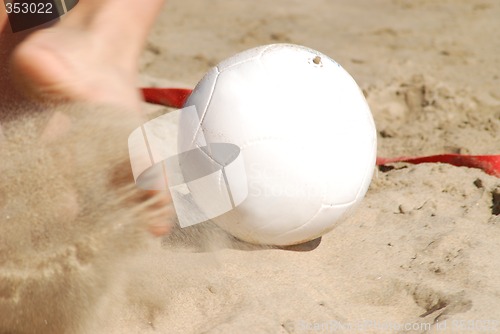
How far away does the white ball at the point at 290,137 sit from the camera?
7.36 ft

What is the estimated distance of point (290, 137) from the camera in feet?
7.34

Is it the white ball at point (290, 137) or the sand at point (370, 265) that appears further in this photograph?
the white ball at point (290, 137)

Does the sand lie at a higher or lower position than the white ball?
lower

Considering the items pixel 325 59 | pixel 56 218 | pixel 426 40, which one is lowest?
pixel 426 40

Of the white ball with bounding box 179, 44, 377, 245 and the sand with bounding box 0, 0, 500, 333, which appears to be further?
the white ball with bounding box 179, 44, 377, 245

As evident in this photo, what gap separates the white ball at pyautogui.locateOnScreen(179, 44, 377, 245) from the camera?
7.36ft

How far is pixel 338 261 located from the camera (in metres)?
2.47

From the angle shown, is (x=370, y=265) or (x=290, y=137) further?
(x=370, y=265)

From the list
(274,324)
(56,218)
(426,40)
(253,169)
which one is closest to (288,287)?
(274,324)

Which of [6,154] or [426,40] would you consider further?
[426,40]

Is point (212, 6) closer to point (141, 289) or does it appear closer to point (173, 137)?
point (173, 137)

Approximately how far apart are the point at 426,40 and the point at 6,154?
331 cm

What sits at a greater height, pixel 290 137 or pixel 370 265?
pixel 290 137

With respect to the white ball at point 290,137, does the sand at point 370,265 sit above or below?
below
